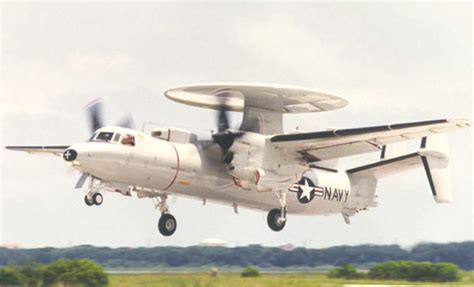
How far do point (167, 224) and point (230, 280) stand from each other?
7035 mm

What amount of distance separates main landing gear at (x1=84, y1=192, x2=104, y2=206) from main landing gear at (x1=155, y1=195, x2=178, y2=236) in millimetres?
4274

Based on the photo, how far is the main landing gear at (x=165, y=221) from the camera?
40.2 metres

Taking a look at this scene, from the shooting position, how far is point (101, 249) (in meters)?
42.2

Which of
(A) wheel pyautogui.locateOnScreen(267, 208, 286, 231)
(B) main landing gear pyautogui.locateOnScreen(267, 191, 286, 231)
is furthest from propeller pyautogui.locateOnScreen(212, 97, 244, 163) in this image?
(A) wheel pyautogui.locateOnScreen(267, 208, 286, 231)

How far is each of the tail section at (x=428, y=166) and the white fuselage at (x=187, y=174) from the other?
1102 millimetres

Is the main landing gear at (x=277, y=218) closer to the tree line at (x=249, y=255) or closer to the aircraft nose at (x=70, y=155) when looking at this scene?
the tree line at (x=249, y=255)

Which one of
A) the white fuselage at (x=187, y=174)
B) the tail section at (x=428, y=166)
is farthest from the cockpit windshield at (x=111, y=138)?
the tail section at (x=428, y=166)

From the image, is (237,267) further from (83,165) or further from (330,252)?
(83,165)

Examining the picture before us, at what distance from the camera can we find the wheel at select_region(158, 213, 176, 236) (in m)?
40.2

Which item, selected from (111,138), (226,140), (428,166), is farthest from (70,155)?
(428,166)

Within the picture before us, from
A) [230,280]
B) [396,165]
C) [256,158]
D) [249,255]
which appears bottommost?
[230,280]

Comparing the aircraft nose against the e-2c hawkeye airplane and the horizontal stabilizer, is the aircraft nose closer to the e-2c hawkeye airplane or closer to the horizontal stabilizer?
the e-2c hawkeye airplane

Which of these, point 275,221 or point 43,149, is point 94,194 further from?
point 275,221

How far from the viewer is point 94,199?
36.0 metres
